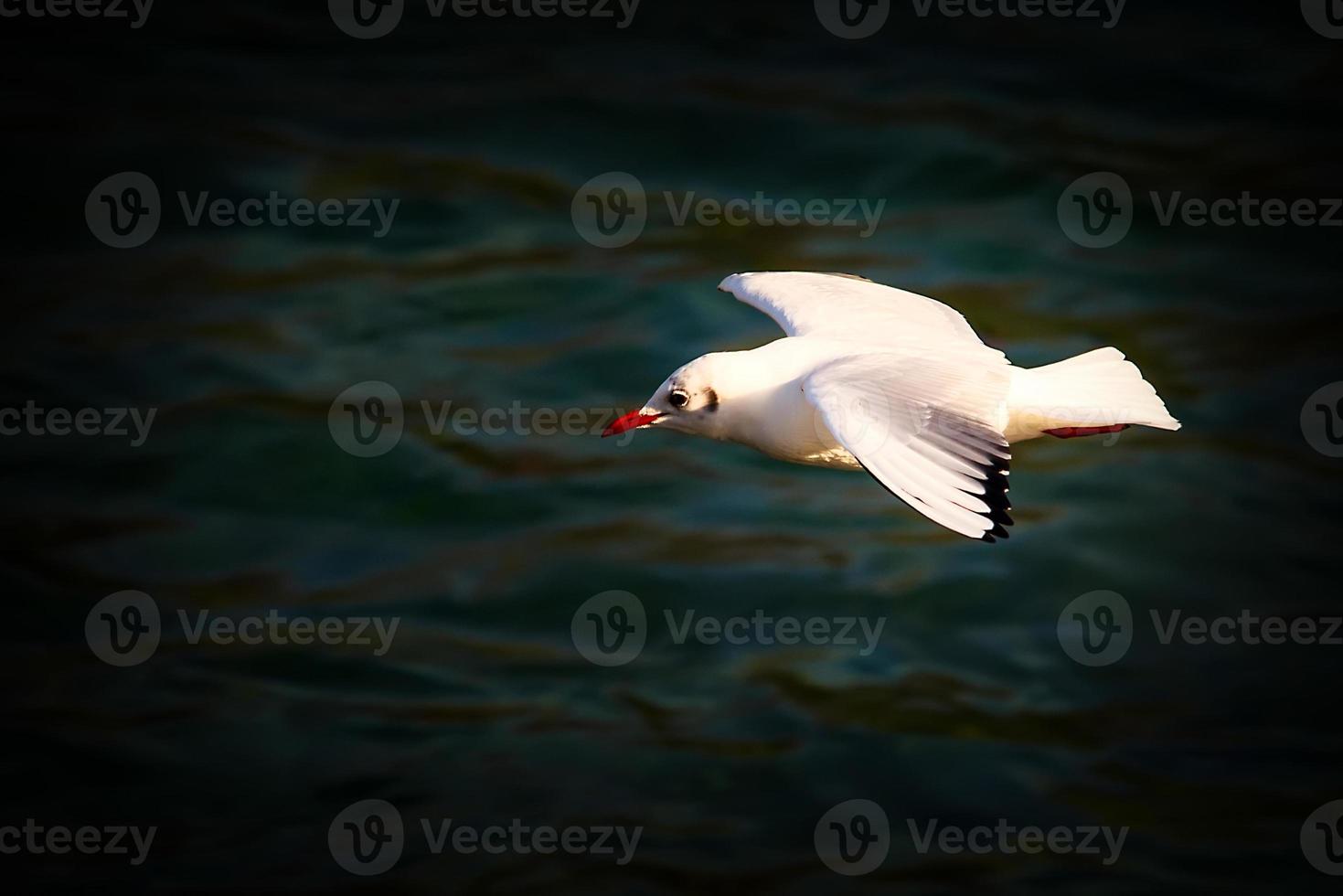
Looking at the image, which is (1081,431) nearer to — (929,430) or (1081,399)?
(1081,399)

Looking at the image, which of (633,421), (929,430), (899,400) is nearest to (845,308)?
(633,421)

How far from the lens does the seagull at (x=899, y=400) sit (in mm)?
5715

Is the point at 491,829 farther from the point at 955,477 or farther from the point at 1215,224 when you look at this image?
the point at 1215,224

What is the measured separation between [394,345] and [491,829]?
146 inches

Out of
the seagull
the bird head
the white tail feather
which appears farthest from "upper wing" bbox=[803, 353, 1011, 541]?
the bird head

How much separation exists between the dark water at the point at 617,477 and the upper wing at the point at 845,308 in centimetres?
167

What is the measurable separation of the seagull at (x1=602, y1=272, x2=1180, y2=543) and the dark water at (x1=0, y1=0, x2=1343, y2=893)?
1865mm

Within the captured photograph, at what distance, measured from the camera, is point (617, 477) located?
9.84 meters

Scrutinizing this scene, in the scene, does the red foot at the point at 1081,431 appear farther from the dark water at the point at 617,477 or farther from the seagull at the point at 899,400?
the dark water at the point at 617,477

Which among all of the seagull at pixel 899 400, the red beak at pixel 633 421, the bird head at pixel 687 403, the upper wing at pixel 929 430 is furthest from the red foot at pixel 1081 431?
the red beak at pixel 633 421

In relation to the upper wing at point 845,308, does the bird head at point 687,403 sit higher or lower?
lower

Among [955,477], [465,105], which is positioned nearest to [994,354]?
[955,477]

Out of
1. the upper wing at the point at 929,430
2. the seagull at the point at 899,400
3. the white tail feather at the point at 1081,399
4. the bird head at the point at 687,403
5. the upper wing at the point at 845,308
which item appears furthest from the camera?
the upper wing at the point at 845,308

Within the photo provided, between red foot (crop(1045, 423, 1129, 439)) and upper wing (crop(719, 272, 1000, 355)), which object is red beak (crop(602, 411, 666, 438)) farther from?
red foot (crop(1045, 423, 1129, 439))
